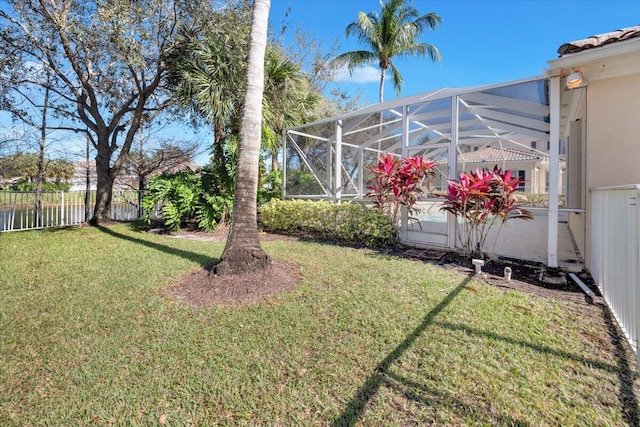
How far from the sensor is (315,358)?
108 inches

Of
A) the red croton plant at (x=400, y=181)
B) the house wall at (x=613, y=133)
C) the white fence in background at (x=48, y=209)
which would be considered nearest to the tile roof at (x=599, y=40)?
the house wall at (x=613, y=133)

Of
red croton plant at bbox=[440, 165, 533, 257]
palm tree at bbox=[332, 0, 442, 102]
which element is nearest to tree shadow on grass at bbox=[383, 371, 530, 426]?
red croton plant at bbox=[440, 165, 533, 257]

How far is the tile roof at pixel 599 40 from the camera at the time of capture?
4.22m

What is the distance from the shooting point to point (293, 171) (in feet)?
34.3

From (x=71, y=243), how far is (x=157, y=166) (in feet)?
29.6

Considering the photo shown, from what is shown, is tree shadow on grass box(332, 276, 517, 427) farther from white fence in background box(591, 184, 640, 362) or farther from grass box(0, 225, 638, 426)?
white fence in background box(591, 184, 640, 362)

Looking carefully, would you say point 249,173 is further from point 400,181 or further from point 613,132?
point 613,132

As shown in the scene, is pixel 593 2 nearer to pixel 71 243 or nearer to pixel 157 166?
pixel 71 243

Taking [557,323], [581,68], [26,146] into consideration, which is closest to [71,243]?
[26,146]

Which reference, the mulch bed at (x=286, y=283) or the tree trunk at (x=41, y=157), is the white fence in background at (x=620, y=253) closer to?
the mulch bed at (x=286, y=283)

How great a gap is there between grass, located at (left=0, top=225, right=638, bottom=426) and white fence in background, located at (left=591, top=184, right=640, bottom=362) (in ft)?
0.96

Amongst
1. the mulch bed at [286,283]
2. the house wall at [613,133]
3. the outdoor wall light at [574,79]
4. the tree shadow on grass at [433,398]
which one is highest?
the outdoor wall light at [574,79]

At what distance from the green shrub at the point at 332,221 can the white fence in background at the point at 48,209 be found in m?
7.49

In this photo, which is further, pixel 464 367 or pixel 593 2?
pixel 593 2
